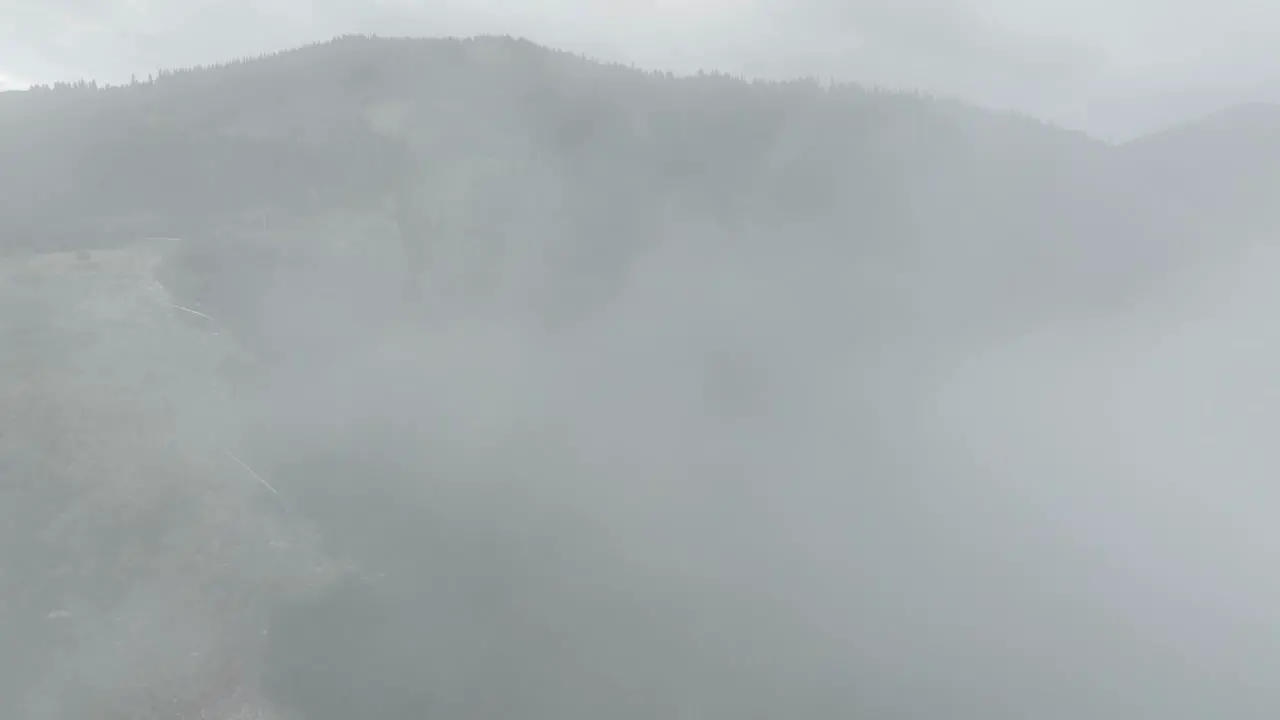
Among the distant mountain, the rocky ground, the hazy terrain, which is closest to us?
the rocky ground

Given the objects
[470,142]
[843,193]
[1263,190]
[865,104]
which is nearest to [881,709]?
[470,142]

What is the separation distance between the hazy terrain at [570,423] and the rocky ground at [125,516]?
0.59 feet

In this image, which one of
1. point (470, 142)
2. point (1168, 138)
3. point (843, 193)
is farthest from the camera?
point (1168, 138)

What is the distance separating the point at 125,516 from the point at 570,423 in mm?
31517

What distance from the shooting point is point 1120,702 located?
4581cm

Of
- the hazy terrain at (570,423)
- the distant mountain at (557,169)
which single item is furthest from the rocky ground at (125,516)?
the distant mountain at (557,169)

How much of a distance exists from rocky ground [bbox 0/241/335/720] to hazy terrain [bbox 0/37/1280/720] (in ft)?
0.59

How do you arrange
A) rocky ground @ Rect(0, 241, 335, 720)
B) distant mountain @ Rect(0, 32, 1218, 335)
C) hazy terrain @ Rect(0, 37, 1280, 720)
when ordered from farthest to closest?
1. distant mountain @ Rect(0, 32, 1218, 335)
2. hazy terrain @ Rect(0, 37, 1280, 720)
3. rocky ground @ Rect(0, 241, 335, 720)

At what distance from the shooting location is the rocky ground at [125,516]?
3244cm

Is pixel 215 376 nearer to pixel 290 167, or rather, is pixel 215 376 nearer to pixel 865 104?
pixel 290 167

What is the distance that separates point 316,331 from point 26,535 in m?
25.2

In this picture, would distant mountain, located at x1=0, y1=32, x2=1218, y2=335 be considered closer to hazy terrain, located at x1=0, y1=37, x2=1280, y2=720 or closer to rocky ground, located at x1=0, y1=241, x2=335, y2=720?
hazy terrain, located at x1=0, y1=37, x2=1280, y2=720

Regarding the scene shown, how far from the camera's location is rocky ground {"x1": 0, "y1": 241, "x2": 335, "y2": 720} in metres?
32.4

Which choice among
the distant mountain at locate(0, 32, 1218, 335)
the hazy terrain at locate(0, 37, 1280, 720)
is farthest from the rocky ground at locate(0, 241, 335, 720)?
the distant mountain at locate(0, 32, 1218, 335)
